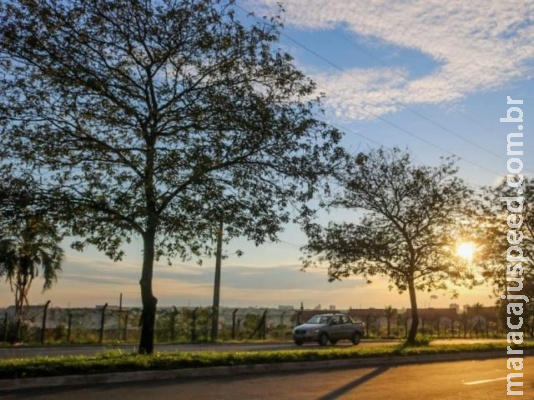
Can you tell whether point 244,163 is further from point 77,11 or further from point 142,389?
point 142,389

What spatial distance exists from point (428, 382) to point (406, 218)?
43.7 ft

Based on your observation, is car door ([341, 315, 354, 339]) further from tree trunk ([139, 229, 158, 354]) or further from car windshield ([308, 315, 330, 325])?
tree trunk ([139, 229, 158, 354])

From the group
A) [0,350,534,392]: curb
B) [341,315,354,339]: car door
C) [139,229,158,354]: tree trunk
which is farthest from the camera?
[341,315,354,339]: car door

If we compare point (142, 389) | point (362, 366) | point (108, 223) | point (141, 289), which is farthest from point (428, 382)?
point (108, 223)

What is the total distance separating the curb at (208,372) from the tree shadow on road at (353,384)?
1.33 meters

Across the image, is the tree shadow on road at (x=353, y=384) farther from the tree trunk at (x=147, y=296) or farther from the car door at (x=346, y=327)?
the car door at (x=346, y=327)

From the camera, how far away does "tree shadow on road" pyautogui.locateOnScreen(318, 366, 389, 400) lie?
441 inches

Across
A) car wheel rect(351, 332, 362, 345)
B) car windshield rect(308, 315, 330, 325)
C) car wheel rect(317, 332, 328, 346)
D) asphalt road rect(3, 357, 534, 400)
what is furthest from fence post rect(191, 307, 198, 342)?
asphalt road rect(3, 357, 534, 400)

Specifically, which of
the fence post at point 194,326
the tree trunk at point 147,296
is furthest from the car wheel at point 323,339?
the tree trunk at point 147,296

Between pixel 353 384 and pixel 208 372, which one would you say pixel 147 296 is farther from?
pixel 353 384

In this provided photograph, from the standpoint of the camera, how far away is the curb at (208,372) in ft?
37.5

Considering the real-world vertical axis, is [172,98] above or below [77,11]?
below

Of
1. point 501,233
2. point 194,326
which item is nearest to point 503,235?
point 501,233

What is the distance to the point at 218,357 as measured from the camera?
15.7m
